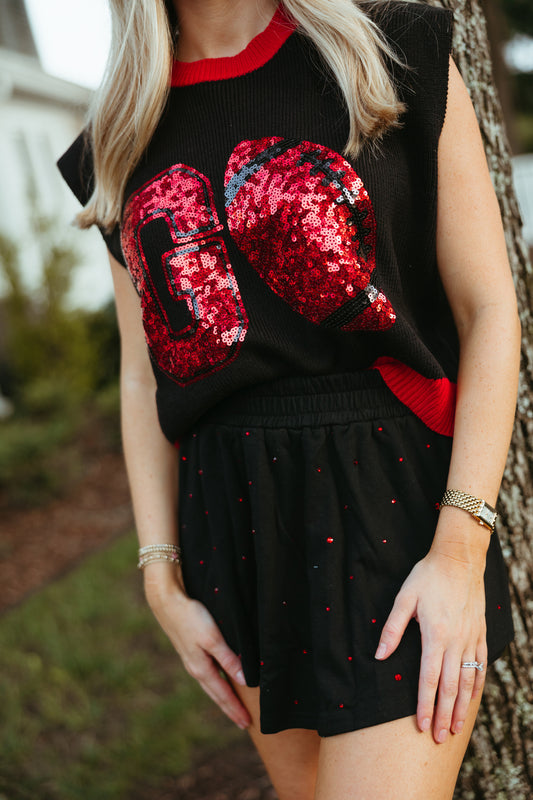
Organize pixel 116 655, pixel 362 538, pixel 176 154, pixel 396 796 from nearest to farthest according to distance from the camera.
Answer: pixel 396 796 < pixel 362 538 < pixel 176 154 < pixel 116 655

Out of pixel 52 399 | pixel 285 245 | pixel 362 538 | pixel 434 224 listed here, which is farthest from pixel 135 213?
pixel 52 399

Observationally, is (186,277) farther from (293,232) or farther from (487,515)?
(487,515)

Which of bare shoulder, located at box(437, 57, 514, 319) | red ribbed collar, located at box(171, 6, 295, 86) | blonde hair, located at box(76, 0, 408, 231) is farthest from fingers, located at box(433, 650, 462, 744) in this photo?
red ribbed collar, located at box(171, 6, 295, 86)

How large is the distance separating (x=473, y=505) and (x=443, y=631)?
0.22m

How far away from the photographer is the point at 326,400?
137 centimetres

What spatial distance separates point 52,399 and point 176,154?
19.5 ft

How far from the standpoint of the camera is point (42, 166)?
11.4 meters

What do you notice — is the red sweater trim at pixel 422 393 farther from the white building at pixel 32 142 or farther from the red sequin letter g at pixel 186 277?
the white building at pixel 32 142

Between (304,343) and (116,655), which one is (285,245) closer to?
(304,343)

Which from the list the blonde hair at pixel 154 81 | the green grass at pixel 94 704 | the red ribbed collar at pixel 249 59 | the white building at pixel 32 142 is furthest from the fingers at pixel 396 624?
the white building at pixel 32 142

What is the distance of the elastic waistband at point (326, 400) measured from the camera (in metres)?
1.35

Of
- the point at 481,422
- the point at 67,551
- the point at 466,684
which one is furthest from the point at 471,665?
the point at 67,551

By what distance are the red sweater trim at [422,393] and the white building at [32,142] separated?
787 centimetres

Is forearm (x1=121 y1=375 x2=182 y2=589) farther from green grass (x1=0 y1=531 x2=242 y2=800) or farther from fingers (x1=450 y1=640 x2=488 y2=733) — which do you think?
green grass (x1=0 y1=531 x2=242 y2=800)
